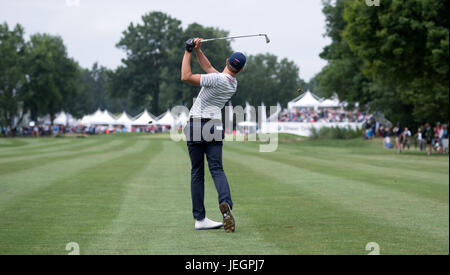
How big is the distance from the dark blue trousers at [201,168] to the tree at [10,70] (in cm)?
8441

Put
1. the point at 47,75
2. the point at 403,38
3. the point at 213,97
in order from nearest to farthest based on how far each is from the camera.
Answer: the point at 213,97
the point at 403,38
the point at 47,75

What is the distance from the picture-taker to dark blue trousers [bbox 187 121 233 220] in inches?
353

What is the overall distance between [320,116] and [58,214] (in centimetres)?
7340

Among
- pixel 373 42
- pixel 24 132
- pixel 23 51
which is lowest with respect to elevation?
pixel 24 132

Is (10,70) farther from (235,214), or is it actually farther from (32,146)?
(235,214)

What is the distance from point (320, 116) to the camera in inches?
3238

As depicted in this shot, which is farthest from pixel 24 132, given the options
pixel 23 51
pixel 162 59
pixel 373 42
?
pixel 373 42

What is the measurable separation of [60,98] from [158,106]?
92.6 ft

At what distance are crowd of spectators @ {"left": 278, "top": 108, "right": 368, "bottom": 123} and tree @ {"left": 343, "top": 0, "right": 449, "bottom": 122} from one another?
37.5 meters

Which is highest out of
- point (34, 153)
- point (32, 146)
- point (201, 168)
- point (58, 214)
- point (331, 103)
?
point (331, 103)

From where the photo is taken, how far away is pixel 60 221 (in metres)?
9.83

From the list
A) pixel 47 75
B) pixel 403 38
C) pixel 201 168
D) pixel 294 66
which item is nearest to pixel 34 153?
pixel 403 38

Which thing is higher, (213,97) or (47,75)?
(47,75)
